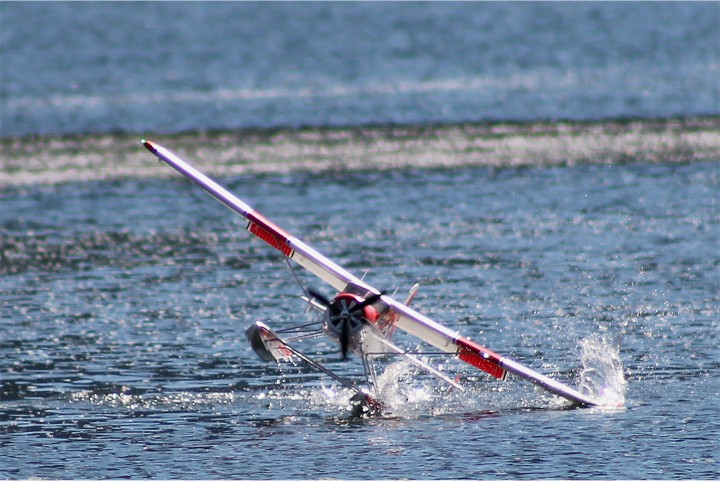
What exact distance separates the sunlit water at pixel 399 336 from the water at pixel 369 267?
81 mm

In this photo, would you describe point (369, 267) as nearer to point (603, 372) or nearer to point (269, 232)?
point (269, 232)

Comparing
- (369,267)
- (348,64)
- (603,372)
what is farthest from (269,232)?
(348,64)

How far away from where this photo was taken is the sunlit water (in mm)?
18750

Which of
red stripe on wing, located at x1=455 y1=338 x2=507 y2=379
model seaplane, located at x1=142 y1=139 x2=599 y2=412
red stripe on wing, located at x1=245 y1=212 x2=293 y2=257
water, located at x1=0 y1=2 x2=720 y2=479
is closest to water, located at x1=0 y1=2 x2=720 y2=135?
water, located at x1=0 y1=2 x2=720 y2=479

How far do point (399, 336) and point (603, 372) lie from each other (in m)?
5.17

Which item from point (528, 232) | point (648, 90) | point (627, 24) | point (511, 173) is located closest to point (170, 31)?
point (627, 24)

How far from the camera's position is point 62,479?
1784 centimetres

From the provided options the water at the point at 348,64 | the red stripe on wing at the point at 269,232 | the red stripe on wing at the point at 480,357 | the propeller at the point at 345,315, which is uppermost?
the water at the point at 348,64

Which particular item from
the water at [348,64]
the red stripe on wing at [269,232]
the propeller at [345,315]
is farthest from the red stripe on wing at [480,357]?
the water at [348,64]

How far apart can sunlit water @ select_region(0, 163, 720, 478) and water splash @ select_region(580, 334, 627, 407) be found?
0.21ft

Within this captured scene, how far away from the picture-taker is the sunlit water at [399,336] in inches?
738

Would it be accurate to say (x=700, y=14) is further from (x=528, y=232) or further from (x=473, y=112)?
(x=528, y=232)

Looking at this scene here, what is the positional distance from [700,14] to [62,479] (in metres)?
136

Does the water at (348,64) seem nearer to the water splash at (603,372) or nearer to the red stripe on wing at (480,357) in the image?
the water splash at (603,372)
